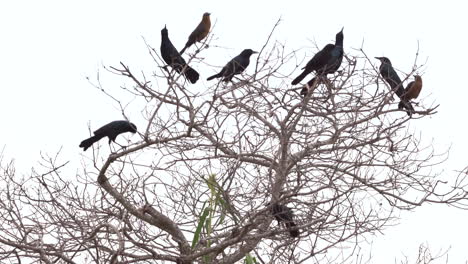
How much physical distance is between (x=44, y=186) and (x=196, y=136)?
1.05 metres

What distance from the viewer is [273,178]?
5922mm

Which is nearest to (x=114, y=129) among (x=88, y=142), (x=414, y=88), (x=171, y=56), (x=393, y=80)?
(x=88, y=142)

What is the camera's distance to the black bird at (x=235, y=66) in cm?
628

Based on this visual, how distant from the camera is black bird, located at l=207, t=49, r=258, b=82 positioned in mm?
6280

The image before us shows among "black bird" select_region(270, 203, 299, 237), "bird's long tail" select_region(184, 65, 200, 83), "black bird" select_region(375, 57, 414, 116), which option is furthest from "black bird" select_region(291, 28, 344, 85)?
"black bird" select_region(270, 203, 299, 237)

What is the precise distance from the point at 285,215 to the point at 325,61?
1376mm

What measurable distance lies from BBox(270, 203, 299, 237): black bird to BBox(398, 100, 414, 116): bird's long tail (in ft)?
3.36

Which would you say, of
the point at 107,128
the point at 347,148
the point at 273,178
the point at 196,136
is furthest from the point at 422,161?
the point at 107,128

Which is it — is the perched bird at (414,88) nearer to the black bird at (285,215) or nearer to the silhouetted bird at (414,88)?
the silhouetted bird at (414,88)

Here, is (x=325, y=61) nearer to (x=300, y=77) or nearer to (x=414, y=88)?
(x=300, y=77)

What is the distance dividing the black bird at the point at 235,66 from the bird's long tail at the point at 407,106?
1118mm

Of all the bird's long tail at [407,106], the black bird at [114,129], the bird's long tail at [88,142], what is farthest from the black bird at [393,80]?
the bird's long tail at [88,142]

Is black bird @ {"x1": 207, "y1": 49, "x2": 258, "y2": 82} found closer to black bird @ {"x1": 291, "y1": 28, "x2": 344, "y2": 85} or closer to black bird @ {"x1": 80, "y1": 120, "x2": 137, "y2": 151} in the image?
black bird @ {"x1": 291, "y1": 28, "x2": 344, "y2": 85}

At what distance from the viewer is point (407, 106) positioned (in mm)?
6352
